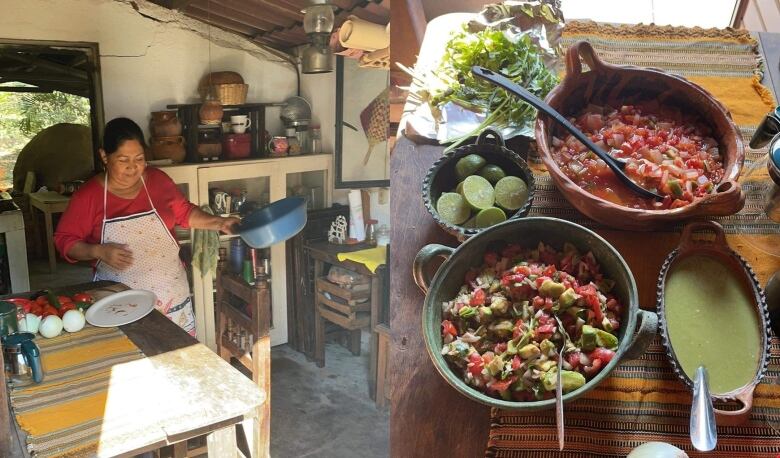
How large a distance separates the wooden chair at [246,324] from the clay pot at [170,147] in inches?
11.0

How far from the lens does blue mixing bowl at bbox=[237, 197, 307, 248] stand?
4.38 feet

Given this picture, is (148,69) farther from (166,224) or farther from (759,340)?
(759,340)

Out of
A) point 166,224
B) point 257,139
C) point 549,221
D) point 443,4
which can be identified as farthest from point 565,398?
point 443,4

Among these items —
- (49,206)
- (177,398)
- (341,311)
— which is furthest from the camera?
(49,206)

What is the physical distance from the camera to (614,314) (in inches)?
30.8

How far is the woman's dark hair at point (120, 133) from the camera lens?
1.32 meters

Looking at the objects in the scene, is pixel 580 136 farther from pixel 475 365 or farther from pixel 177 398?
pixel 177 398

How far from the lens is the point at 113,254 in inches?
57.3

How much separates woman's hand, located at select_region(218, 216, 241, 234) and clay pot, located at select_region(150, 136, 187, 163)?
0.19 meters

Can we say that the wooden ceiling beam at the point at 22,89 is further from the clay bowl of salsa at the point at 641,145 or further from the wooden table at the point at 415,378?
the clay bowl of salsa at the point at 641,145

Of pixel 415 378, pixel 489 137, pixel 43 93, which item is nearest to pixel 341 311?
pixel 415 378

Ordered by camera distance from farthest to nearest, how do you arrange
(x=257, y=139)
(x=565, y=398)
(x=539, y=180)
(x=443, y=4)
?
(x=443, y=4), (x=257, y=139), (x=539, y=180), (x=565, y=398)

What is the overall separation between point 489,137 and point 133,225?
3.16 ft

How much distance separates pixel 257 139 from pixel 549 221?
2.60ft
